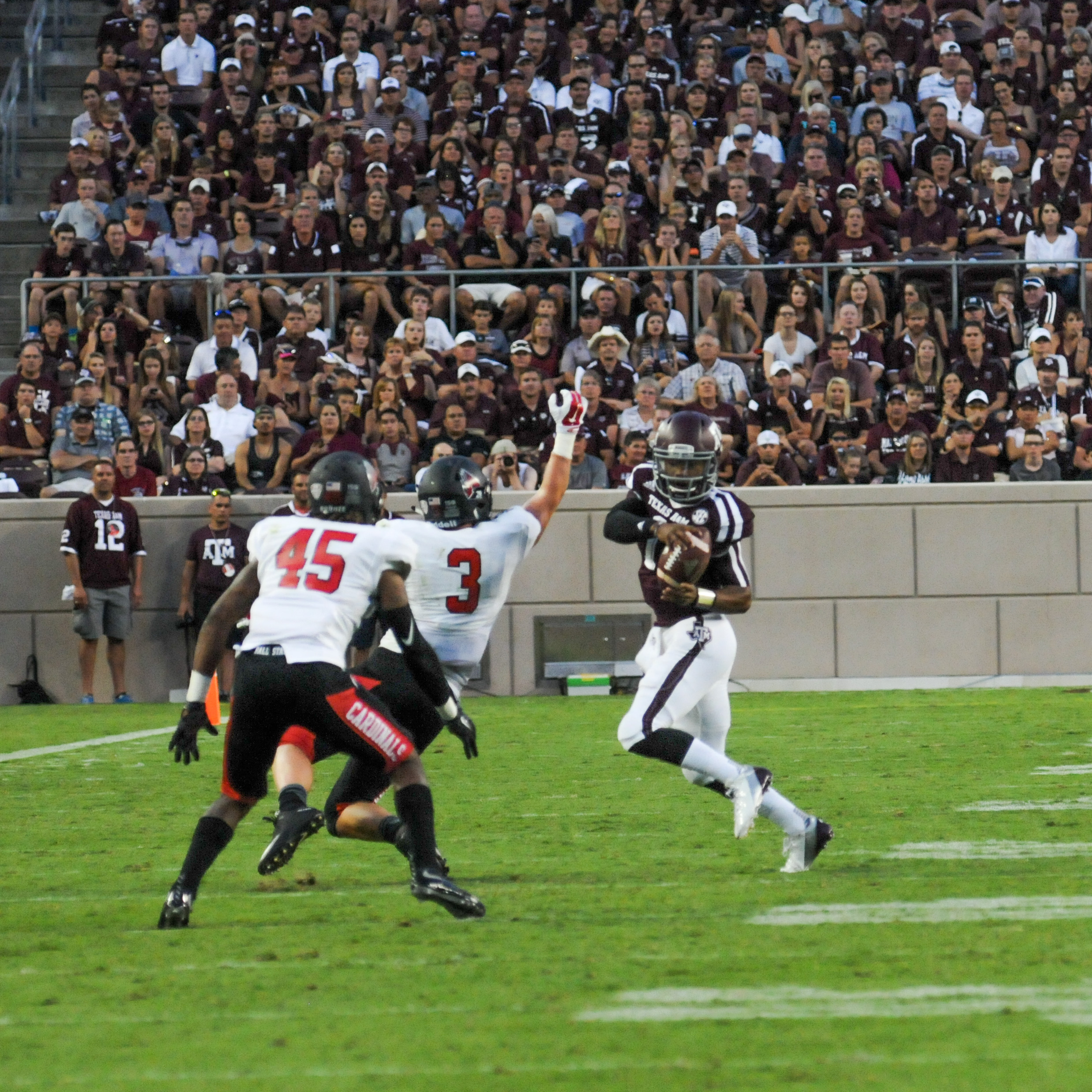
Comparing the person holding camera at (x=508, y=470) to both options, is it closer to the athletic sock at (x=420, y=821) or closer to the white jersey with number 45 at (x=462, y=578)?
the white jersey with number 45 at (x=462, y=578)

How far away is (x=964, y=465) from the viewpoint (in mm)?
14586

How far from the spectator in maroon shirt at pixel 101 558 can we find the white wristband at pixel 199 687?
9.13 m

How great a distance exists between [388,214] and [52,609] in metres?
4.66

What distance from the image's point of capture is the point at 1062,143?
15992 millimetres

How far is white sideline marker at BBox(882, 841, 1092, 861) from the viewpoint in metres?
6.13

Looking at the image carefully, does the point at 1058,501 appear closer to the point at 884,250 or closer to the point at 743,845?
the point at 884,250

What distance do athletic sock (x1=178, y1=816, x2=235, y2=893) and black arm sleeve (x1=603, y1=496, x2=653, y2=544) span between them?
6.00 feet

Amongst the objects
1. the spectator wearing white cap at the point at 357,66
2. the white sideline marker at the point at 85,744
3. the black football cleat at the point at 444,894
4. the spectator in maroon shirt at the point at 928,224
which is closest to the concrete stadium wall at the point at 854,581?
the spectator in maroon shirt at the point at 928,224

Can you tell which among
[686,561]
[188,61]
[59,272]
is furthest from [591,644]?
[686,561]

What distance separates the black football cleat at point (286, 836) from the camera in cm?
514

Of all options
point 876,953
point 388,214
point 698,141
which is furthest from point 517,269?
point 876,953

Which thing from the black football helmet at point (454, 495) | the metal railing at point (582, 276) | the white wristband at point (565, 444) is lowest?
the black football helmet at point (454, 495)

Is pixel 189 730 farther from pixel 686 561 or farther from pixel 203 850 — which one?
pixel 686 561

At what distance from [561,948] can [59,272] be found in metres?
12.6
